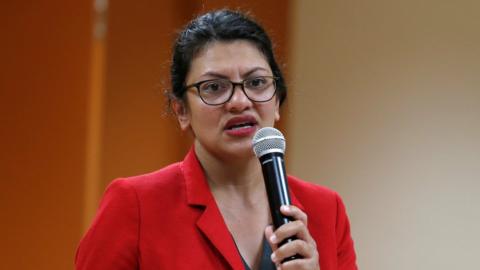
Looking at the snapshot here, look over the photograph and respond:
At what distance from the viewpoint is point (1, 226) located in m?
2.70

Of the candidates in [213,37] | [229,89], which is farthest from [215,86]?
[213,37]

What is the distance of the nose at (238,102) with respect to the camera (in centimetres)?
138

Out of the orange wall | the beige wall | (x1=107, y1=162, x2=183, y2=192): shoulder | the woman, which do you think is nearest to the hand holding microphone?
the woman

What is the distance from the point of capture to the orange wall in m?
2.71

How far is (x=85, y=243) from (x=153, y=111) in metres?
2.13

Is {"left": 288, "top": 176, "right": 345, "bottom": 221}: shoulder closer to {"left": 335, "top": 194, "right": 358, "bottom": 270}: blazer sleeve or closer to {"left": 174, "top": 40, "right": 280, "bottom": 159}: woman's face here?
{"left": 335, "top": 194, "right": 358, "bottom": 270}: blazer sleeve

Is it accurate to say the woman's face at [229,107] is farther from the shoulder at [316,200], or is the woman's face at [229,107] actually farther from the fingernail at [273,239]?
the fingernail at [273,239]

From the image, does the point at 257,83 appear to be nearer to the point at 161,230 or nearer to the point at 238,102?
the point at 238,102

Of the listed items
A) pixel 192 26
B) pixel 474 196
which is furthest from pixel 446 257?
pixel 192 26

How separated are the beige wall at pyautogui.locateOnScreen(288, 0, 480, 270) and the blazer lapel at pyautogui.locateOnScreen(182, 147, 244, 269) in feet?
5.66

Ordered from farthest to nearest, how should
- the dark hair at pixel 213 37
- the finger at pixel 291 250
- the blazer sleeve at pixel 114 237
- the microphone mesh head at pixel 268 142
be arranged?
the dark hair at pixel 213 37 < the blazer sleeve at pixel 114 237 < the microphone mesh head at pixel 268 142 < the finger at pixel 291 250

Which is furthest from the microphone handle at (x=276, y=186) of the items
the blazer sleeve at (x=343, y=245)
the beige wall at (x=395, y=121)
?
the beige wall at (x=395, y=121)

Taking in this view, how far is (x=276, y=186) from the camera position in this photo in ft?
3.72

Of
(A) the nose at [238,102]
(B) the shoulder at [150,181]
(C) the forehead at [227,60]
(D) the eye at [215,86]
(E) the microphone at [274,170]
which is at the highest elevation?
(C) the forehead at [227,60]
